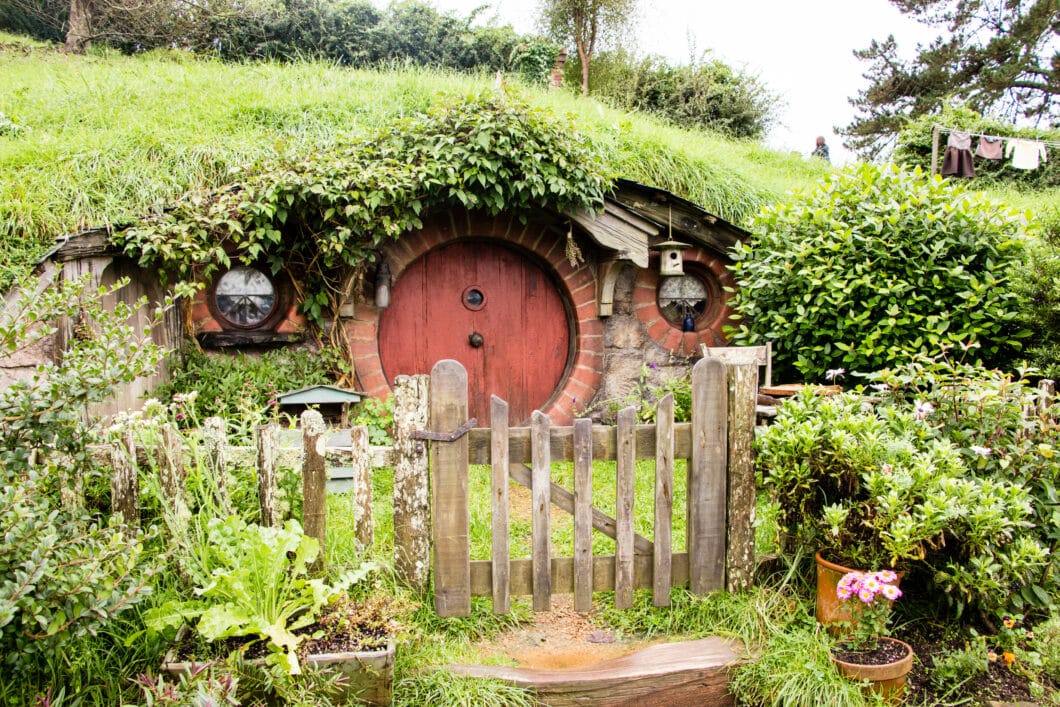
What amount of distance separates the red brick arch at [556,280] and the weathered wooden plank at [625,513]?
3749 mm

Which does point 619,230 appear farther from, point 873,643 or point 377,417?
point 873,643

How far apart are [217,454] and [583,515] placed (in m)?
1.58

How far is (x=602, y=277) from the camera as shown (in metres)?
6.96

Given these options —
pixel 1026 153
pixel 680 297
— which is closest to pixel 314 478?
pixel 680 297

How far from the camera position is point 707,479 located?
328cm

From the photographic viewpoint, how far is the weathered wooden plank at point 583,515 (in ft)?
10.2

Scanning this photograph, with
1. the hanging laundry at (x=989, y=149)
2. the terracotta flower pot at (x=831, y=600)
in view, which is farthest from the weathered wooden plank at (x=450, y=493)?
the hanging laundry at (x=989, y=149)

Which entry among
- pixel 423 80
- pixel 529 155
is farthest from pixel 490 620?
pixel 423 80

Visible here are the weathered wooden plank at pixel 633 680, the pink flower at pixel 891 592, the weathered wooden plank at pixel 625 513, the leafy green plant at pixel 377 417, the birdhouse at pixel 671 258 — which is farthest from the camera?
the birdhouse at pixel 671 258

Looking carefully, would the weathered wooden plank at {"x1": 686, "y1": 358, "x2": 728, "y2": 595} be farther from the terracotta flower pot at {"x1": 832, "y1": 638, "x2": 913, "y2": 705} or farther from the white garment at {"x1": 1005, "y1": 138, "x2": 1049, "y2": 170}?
the white garment at {"x1": 1005, "y1": 138, "x2": 1049, "y2": 170}

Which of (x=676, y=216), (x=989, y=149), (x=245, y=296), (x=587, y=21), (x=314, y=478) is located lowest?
(x=314, y=478)

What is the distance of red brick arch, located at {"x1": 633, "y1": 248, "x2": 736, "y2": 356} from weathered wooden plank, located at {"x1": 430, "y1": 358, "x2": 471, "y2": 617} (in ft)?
14.3

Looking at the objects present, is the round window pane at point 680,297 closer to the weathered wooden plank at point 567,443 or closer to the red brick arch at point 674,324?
the red brick arch at point 674,324

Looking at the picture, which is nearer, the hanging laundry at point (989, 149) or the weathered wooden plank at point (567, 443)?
the weathered wooden plank at point (567, 443)
